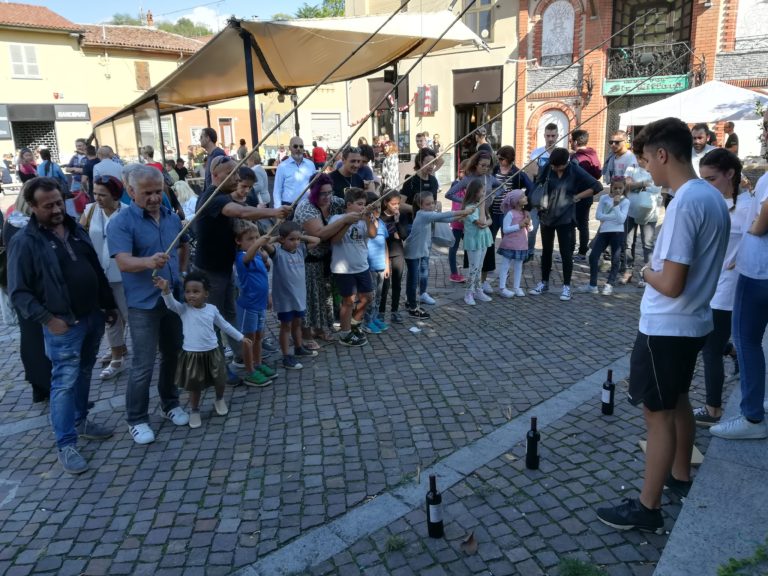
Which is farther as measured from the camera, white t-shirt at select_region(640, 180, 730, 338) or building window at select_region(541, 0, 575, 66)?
building window at select_region(541, 0, 575, 66)

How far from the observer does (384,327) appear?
20.8 ft

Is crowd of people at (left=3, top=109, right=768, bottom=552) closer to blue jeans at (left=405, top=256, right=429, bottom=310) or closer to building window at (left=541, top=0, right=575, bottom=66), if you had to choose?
blue jeans at (left=405, top=256, right=429, bottom=310)

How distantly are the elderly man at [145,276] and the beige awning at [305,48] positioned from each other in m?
3.91

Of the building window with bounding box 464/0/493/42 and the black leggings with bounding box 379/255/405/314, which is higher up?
the building window with bounding box 464/0/493/42

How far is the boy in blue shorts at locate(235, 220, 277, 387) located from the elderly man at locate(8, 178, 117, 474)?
117 cm

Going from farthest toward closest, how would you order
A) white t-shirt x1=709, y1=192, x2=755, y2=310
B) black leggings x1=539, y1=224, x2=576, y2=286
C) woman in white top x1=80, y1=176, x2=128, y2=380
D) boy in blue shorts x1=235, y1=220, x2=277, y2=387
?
1. black leggings x1=539, y1=224, x2=576, y2=286
2. boy in blue shorts x1=235, y1=220, x2=277, y2=387
3. woman in white top x1=80, y1=176, x2=128, y2=380
4. white t-shirt x1=709, y1=192, x2=755, y2=310

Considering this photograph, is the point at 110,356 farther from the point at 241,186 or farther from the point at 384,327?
the point at 384,327

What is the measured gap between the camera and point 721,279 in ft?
12.3

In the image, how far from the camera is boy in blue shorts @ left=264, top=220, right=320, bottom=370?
513 cm

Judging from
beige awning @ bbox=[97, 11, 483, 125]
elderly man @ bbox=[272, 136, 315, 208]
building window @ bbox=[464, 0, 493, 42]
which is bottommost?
elderly man @ bbox=[272, 136, 315, 208]

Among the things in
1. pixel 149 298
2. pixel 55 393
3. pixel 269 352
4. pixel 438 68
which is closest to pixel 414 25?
pixel 269 352

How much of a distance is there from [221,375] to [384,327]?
7.75 ft

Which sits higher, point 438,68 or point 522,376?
point 438,68

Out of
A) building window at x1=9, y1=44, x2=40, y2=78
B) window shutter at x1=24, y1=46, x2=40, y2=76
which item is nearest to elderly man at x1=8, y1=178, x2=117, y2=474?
building window at x1=9, y1=44, x2=40, y2=78
